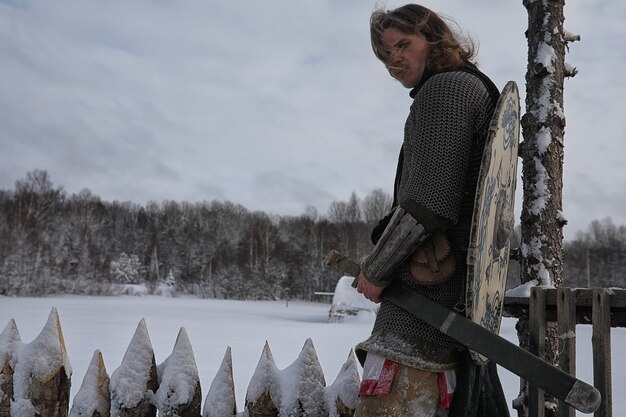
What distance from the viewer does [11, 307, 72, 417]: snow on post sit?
2.25m

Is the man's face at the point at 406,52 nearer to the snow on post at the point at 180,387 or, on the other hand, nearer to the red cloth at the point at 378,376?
the red cloth at the point at 378,376

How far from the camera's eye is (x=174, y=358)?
7.29 feet

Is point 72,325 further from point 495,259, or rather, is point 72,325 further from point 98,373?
point 495,259

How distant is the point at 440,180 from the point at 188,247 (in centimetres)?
4993

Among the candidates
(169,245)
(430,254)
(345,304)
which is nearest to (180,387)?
(430,254)

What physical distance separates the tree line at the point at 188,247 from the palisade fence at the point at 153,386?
112 ft

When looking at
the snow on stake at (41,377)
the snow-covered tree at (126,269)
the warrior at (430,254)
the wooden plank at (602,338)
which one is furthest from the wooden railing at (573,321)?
the snow-covered tree at (126,269)

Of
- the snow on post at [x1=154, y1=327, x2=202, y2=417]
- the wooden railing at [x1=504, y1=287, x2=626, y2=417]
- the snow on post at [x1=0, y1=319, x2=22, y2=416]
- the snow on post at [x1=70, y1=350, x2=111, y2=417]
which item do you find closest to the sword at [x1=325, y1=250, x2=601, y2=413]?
the wooden railing at [x1=504, y1=287, x2=626, y2=417]

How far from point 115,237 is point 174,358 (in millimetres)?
52547

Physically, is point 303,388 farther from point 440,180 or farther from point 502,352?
point 440,180

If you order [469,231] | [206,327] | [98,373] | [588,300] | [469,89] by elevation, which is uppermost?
[469,89]

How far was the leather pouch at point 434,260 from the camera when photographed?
4.79 ft

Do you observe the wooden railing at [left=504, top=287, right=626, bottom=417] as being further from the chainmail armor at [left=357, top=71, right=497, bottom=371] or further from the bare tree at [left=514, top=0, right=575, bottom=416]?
the bare tree at [left=514, top=0, right=575, bottom=416]

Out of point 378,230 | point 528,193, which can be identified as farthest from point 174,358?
point 528,193
